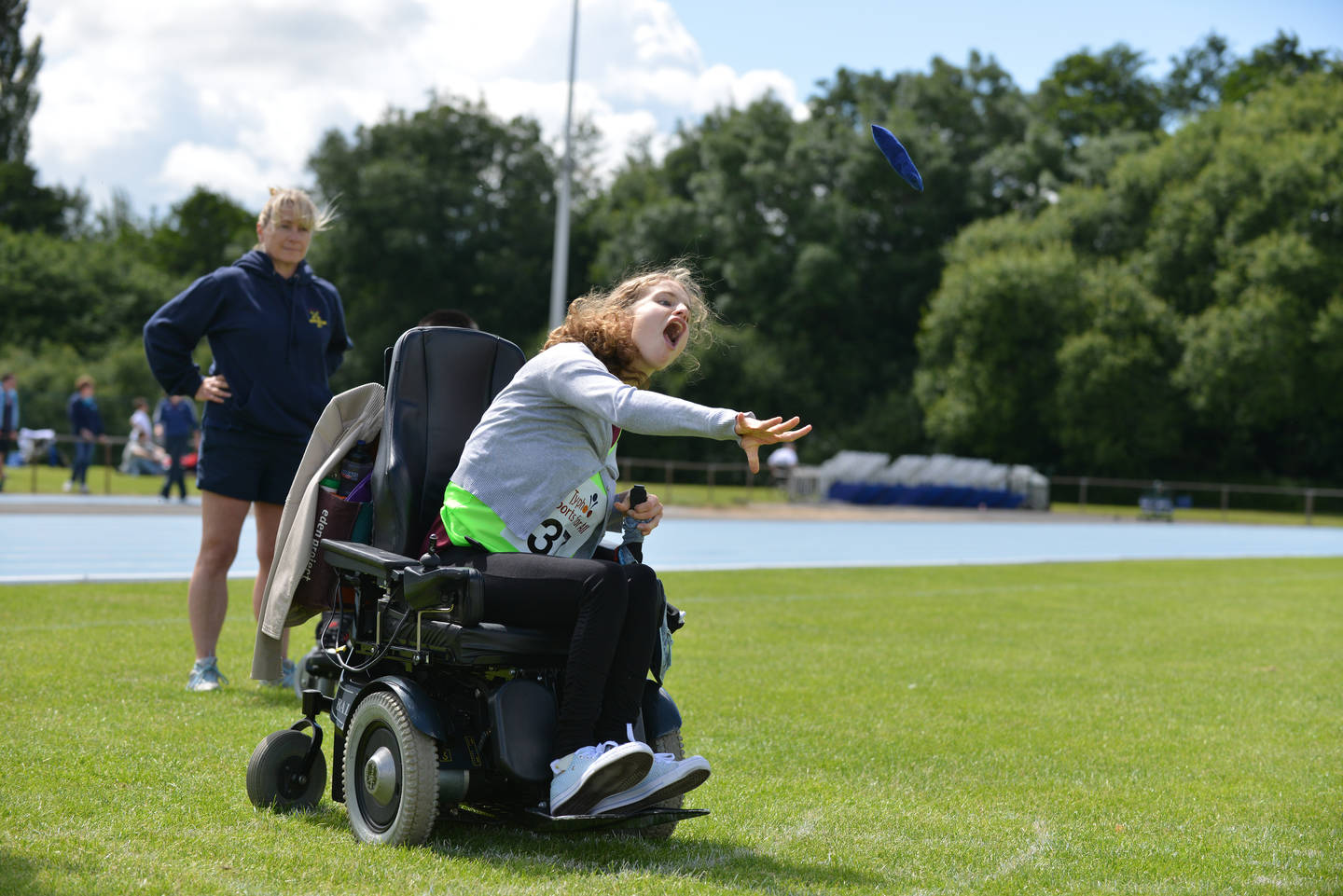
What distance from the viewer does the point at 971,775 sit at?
5.18 m

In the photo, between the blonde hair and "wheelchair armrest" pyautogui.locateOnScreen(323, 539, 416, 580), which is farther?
the blonde hair

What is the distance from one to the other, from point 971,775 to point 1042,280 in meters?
38.3

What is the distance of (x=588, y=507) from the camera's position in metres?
4.08

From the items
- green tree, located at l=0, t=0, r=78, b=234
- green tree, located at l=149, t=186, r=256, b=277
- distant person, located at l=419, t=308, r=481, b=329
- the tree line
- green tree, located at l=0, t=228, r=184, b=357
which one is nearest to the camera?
distant person, located at l=419, t=308, r=481, b=329

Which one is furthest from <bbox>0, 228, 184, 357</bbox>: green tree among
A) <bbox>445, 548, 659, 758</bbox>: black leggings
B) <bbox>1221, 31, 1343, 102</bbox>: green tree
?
<bbox>445, 548, 659, 758</bbox>: black leggings

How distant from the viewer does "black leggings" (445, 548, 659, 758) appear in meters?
3.70

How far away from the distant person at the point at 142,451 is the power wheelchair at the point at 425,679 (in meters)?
25.9

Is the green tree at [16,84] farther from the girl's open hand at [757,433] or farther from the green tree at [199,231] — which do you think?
the girl's open hand at [757,433]

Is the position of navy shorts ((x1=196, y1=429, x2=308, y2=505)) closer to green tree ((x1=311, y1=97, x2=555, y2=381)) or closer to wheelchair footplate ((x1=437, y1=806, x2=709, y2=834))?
wheelchair footplate ((x1=437, y1=806, x2=709, y2=834))

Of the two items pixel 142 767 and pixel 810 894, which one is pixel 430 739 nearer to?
pixel 810 894

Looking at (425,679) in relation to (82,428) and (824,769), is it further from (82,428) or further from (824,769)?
(82,428)

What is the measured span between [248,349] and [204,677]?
1514mm

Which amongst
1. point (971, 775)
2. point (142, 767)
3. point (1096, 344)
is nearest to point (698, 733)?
point (971, 775)

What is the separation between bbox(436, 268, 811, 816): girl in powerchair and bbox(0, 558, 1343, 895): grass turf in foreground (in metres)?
0.29
